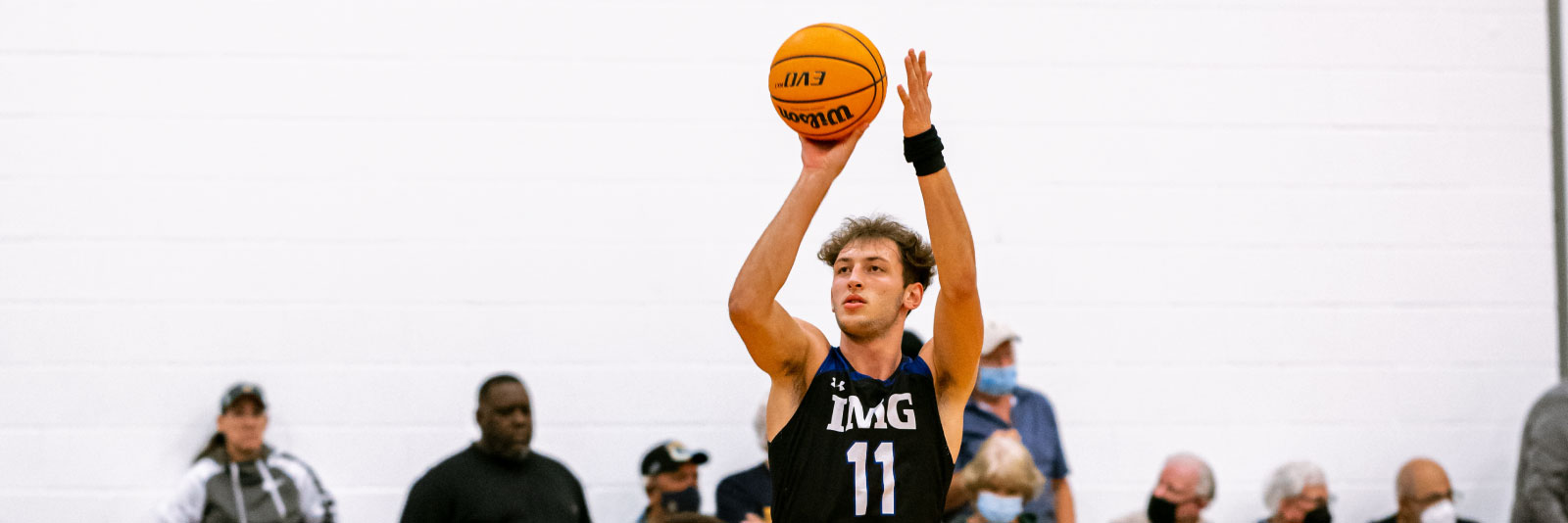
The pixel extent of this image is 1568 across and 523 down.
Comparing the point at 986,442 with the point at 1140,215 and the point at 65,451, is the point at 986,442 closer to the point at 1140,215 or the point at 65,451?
the point at 1140,215

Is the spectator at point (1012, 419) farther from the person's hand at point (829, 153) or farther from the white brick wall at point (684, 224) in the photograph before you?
the person's hand at point (829, 153)

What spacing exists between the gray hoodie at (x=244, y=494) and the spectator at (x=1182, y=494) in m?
3.82

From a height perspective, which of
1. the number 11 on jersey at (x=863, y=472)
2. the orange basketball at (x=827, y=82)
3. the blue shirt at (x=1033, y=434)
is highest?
the orange basketball at (x=827, y=82)

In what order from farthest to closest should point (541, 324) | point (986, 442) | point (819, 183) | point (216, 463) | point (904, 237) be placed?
point (541, 324), point (216, 463), point (986, 442), point (904, 237), point (819, 183)

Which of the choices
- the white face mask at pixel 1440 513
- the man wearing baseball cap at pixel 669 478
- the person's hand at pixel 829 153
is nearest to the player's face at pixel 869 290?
the person's hand at pixel 829 153

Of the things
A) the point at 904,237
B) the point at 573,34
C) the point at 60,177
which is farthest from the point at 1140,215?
the point at 60,177

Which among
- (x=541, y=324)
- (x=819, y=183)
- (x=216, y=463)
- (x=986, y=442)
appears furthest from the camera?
(x=541, y=324)

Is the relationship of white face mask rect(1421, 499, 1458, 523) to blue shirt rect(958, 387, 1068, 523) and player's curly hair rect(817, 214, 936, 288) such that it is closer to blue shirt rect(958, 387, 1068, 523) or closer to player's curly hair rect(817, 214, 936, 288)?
blue shirt rect(958, 387, 1068, 523)

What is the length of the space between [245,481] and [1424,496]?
566cm

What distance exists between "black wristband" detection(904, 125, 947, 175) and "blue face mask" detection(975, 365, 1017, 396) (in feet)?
10.6

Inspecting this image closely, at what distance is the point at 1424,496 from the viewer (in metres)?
7.02

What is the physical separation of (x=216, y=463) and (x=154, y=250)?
1172mm

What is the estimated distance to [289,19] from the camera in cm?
713

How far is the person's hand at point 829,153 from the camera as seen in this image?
→ 3.57 m
